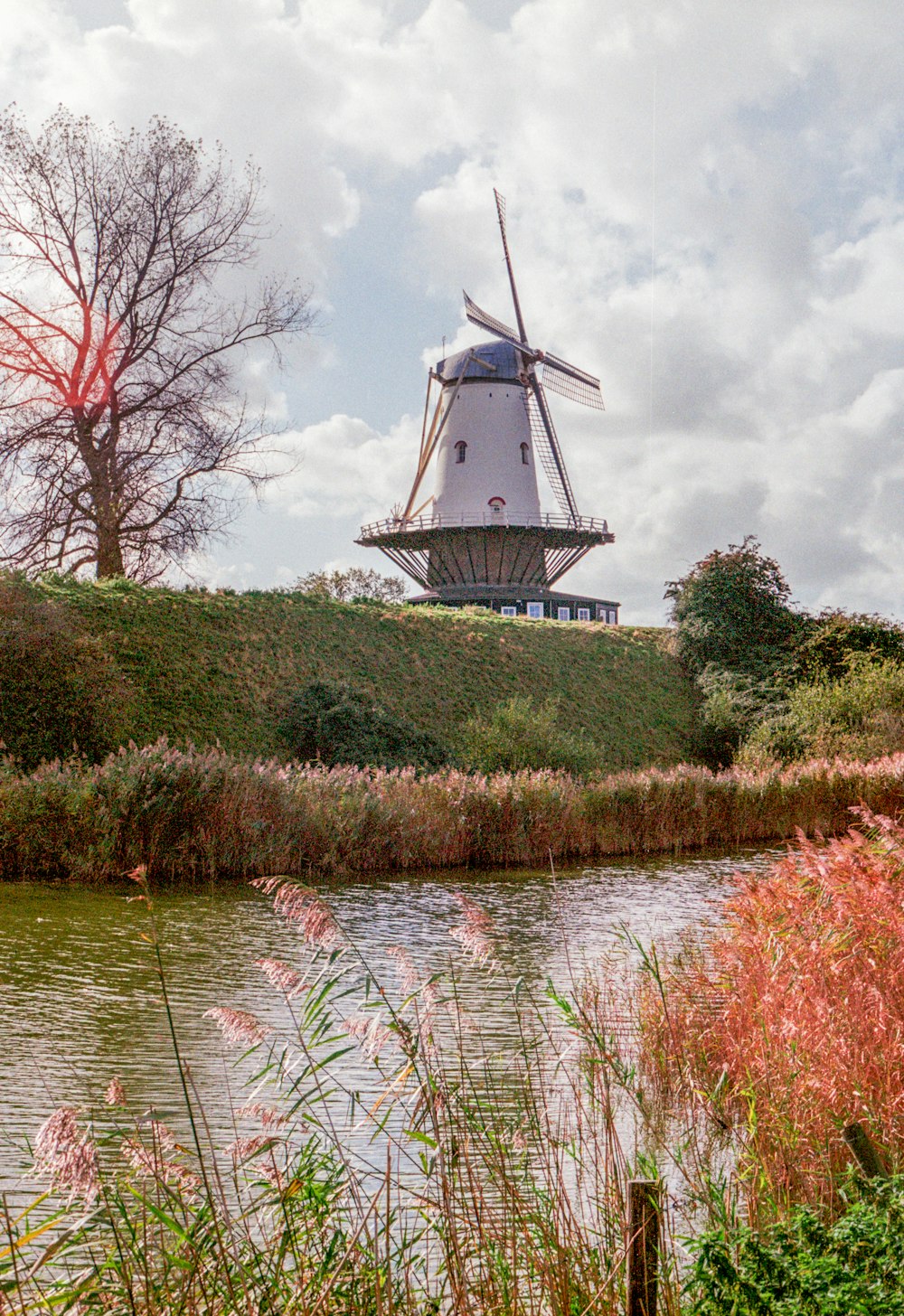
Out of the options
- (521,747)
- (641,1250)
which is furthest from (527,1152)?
(521,747)

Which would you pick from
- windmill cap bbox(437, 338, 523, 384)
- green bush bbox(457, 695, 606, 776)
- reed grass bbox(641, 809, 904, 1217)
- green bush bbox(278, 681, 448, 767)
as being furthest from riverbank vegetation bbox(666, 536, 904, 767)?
reed grass bbox(641, 809, 904, 1217)

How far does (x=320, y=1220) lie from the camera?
2873 mm

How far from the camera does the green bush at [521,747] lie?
2094 centimetres

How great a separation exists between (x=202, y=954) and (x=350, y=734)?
13470 mm

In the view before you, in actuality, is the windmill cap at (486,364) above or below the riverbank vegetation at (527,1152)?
above

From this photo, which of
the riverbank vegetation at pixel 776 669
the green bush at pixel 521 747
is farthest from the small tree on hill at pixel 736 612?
the green bush at pixel 521 747

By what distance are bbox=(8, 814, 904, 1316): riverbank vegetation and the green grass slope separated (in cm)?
1544

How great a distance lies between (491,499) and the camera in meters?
36.6

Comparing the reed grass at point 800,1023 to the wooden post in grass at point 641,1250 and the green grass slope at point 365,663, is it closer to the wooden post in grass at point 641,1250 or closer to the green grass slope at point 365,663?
the wooden post in grass at point 641,1250

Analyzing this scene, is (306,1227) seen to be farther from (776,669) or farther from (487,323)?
(487,323)

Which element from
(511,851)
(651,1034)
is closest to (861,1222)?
(651,1034)

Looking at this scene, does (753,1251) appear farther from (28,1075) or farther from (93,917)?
(93,917)

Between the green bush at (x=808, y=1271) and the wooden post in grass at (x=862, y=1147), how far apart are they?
0.25 meters

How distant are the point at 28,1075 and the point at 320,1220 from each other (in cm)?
288
